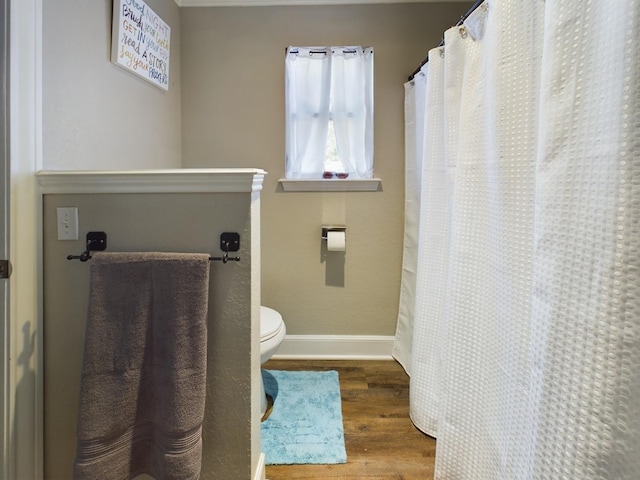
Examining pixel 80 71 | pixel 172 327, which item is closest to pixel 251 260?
pixel 172 327

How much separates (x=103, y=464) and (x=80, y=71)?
1.37m

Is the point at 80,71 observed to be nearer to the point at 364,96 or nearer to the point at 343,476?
the point at 364,96

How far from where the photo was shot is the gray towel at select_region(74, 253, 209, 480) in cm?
108

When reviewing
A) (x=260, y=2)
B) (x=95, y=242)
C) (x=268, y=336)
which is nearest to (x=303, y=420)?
(x=268, y=336)

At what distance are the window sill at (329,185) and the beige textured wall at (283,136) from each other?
0.13 ft

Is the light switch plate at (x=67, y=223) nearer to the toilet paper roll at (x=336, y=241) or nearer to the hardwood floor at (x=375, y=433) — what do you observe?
the hardwood floor at (x=375, y=433)

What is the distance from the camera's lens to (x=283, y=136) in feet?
7.78

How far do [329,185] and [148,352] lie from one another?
1.53 m

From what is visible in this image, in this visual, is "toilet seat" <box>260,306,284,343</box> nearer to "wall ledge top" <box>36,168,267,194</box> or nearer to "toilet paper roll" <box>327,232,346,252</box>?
"toilet paper roll" <box>327,232,346,252</box>

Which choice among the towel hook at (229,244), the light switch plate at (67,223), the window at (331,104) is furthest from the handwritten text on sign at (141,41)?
the towel hook at (229,244)

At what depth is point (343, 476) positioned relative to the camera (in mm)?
1451

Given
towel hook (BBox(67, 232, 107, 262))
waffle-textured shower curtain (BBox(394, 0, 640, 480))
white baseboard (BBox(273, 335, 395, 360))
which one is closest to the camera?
waffle-textured shower curtain (BBox(394, 0, 640, 480))

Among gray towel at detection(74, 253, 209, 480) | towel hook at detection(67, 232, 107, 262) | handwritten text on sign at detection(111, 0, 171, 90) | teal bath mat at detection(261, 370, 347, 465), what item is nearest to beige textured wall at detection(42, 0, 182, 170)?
handwritten text on sign at detection(111, 0, 171, 90)

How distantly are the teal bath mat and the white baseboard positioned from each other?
0.21m
